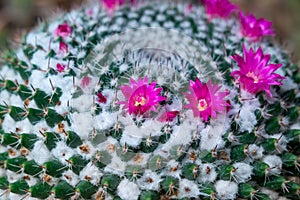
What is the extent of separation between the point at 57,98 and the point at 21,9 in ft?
10.5

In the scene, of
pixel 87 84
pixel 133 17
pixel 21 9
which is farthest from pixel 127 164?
pixel 21 9

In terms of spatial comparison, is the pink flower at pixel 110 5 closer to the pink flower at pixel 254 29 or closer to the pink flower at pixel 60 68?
the pink flower at pixel 60 68

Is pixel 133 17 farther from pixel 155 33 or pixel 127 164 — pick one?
pixel 127 164

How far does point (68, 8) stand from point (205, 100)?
129 inches

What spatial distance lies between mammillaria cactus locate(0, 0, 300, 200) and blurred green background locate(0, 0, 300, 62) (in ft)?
8.28

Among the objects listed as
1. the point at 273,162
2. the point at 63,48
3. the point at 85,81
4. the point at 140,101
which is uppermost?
the point at 63,48

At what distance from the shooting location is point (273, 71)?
2564 millimetres

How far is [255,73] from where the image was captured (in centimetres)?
259

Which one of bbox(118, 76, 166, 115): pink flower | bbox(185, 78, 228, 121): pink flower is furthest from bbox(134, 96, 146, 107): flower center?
bbox(185, 78, 228, 121): pink flower

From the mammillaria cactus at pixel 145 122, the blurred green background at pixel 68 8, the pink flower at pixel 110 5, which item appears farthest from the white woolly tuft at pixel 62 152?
the blurred green background at pixel 68 8

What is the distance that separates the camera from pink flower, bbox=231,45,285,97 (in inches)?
98.3

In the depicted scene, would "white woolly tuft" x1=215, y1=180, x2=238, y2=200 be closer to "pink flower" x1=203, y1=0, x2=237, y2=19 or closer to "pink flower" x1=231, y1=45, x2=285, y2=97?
"pink flower" x1=231, y1=45, x2=285, y2=97

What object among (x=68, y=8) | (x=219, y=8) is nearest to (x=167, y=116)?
(x=219, y=8)

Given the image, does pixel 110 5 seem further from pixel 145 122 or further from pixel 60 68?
pixel 145 122
